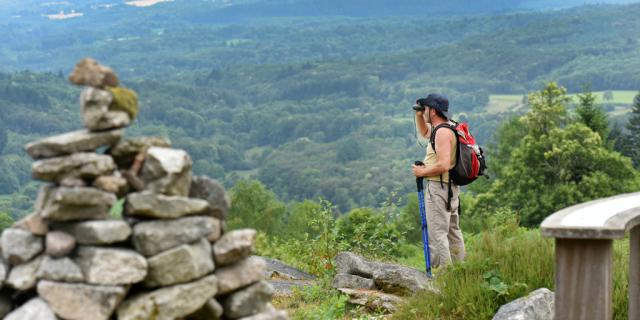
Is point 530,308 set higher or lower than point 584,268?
lower

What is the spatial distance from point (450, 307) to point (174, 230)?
4.15 meters

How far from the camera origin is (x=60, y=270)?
14.6 feet

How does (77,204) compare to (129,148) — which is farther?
(129,148)

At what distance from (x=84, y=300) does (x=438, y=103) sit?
5.19 metres

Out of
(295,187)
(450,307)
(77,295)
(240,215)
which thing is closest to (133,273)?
(77,295)

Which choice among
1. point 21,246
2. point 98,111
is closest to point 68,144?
point 98,111

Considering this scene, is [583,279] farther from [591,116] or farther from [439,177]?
[591,116]

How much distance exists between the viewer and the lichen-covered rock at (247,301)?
15.8 ft

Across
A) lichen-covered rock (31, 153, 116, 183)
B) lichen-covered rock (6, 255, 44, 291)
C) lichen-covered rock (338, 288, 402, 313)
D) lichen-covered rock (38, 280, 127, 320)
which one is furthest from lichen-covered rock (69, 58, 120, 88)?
lichen-covered rock (338, 288, 402, 313)

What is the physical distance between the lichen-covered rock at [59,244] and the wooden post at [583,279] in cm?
344

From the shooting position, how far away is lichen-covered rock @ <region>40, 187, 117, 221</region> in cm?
437

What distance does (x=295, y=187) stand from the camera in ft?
473

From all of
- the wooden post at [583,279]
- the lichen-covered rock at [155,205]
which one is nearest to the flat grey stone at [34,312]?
the lichen-covered rock at [155,205]

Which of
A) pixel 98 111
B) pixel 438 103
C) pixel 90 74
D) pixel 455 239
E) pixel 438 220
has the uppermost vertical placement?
pixel 90 74
